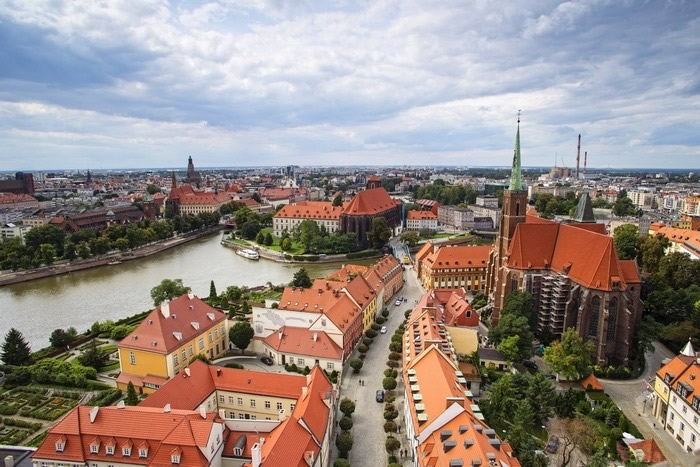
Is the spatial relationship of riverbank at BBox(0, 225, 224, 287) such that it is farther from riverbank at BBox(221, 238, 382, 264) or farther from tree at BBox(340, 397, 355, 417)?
tree at BBox(340, 397, 355, 417)

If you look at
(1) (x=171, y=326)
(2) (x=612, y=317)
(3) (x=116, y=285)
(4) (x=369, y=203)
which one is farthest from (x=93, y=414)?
(4) (x=369, y=203)

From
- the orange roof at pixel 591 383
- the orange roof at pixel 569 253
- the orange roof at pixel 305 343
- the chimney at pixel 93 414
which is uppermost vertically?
the orange roof at pixel 569 253

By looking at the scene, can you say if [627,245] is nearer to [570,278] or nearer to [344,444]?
[570,278]

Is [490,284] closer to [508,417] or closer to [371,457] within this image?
[508,417]

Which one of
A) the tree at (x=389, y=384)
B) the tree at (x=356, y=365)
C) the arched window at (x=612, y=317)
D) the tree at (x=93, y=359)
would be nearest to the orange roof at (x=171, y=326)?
the tree at (x=93, y=359)

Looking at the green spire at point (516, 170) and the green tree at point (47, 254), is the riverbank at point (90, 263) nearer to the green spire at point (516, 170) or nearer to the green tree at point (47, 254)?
the green tree at point (47, 254)
